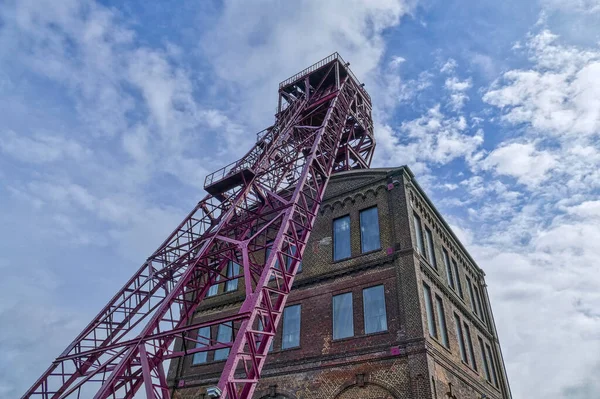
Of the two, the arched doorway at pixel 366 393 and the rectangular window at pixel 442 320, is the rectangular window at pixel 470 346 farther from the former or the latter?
the arched doorway at pixel 366 393

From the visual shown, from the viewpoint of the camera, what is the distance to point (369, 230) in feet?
56.7

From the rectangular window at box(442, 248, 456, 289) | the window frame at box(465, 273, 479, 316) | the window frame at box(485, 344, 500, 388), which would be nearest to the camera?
the rectangular window at box(442, 248, 456, 289)

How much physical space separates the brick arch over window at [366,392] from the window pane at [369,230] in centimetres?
501

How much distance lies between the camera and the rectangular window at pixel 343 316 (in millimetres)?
15289

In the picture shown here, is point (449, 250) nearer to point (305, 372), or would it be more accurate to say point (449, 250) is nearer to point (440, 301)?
point (440, 301)

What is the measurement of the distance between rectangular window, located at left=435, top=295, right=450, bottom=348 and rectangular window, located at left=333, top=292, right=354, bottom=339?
3.44m

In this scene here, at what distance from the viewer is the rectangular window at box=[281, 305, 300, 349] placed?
53.9 ft

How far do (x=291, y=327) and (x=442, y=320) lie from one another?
19.1 feet

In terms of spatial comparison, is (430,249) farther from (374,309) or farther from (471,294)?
(471,294)

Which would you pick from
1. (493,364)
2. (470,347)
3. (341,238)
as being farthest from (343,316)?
(493,364)

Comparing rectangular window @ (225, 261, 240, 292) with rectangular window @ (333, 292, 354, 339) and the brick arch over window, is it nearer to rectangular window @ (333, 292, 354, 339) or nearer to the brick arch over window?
rectangular window @ (333, 292, 354, 339)

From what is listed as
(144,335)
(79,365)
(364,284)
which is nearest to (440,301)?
(364,284)

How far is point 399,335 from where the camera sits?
14.0 metres

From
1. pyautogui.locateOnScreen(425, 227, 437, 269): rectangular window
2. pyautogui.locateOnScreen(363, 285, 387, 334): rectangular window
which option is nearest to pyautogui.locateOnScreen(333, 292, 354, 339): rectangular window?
pyautogui.locateOnScreen(363, 285, 387, 334): rectangular window
